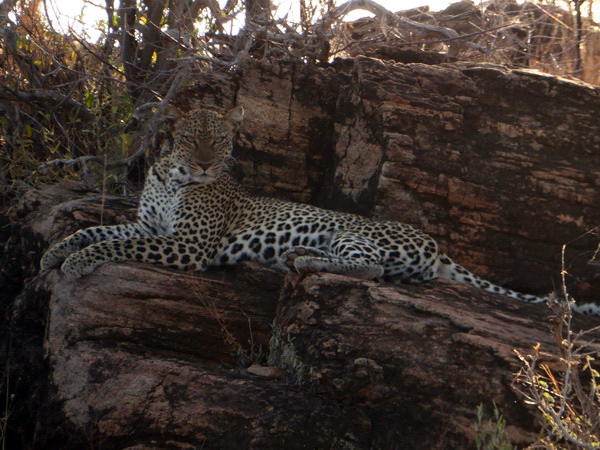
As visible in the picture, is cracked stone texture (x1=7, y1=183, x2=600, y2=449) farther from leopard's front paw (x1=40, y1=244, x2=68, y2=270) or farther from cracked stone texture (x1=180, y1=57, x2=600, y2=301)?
cracked stone texture (x1=180, y1=57, x2=600, y2=301)

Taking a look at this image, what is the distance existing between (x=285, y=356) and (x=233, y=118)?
322 cm

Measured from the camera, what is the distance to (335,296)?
6.43 m

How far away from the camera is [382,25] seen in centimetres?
1124

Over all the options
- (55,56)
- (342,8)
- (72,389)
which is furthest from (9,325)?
(342,8)

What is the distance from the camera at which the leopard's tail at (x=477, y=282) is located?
24.7 ft

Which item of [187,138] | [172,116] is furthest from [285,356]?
[172,116]

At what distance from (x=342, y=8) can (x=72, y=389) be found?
6980mm

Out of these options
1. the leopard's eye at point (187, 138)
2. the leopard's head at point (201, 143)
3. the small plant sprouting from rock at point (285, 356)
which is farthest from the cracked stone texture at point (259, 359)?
the leopard's eye at point (187, 138)

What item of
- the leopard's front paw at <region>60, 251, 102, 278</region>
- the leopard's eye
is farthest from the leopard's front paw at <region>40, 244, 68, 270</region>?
the leopard's eye

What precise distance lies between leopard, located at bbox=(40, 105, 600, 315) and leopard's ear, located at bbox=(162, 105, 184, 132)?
0.04ft

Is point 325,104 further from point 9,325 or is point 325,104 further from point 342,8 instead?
point 9,325

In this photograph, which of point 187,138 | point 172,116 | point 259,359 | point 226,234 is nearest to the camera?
point 259,359

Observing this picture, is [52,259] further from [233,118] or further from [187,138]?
[233,118]

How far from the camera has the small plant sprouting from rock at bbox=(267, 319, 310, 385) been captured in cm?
594
